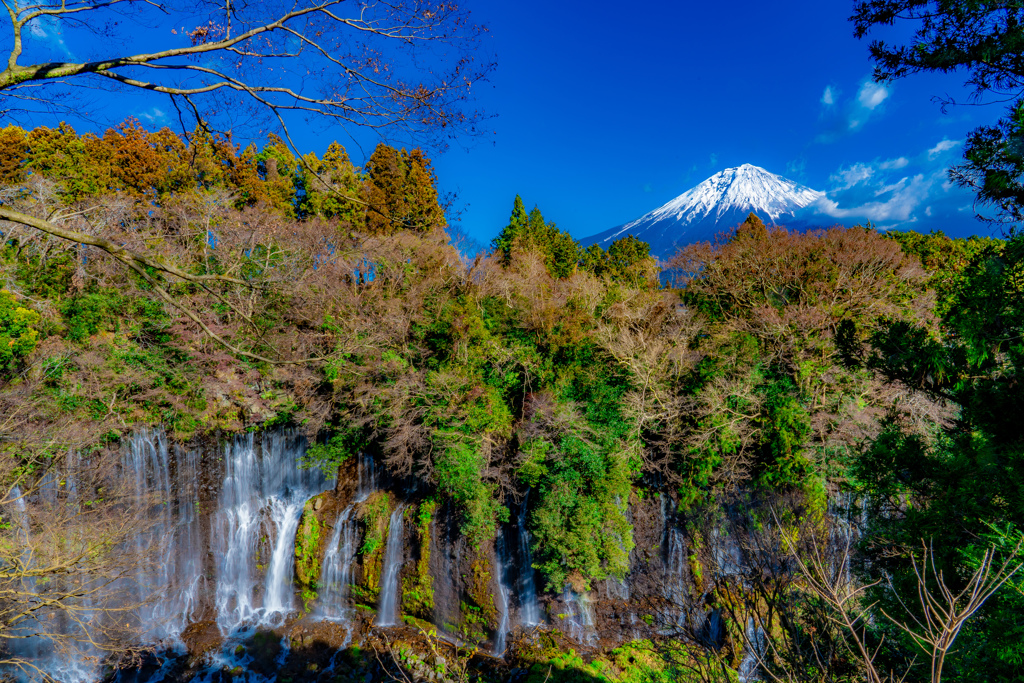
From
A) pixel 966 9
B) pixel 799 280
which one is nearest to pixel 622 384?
pixel 799 280

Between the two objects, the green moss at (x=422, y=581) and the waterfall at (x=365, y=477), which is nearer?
the green moss at (x=422, y=581)

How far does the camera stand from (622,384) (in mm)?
10539

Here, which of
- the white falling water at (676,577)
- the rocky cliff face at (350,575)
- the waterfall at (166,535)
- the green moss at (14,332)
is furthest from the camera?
the waterfall at (166,535)

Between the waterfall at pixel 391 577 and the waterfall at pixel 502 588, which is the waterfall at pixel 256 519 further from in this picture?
the waterfall at pixel 502 588

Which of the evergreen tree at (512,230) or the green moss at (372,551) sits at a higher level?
the evergreen tree at (512,230)

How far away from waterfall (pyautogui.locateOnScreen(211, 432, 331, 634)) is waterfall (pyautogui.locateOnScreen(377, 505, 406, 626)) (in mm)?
2811

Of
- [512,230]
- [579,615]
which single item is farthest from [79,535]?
[512,230]

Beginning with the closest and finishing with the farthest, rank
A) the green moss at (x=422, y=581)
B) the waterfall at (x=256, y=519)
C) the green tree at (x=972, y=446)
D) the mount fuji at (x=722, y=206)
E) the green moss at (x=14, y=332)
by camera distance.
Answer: the green tree at (x=972, y=446) → the green moss at (x=14, y=332) → the green moss at (x=422, y=581) → the waterfall at (x=256, y=519) → the mount fuji at (x=722, y=206)

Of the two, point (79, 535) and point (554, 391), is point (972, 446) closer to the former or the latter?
point (554, 391)

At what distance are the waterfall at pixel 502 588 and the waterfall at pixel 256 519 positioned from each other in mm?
5849

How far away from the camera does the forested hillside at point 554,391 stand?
7.13 meters

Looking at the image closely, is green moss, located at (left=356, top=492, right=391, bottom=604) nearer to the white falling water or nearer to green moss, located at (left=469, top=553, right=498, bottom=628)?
green moss, located at (left=469, top=553, right=498, bottom=628)

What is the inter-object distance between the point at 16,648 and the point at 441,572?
393 inches

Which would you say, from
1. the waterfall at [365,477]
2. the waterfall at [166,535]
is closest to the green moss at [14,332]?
the waterfall at [166,535]
